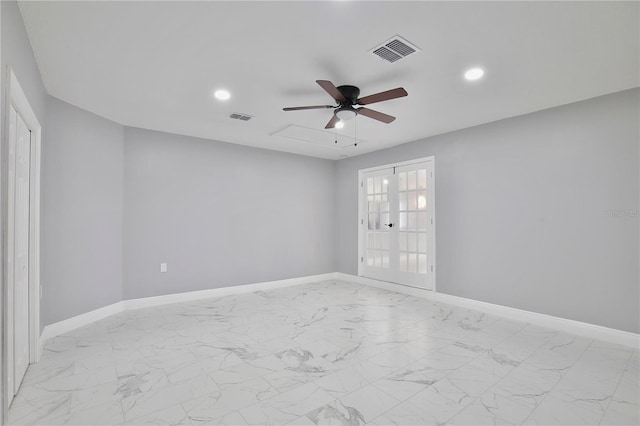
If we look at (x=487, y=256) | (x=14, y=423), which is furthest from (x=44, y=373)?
(x=487, y=256)

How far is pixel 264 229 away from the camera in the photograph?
5.66 metres

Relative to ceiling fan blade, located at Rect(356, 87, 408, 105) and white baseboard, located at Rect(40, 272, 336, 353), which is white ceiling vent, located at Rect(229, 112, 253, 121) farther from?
white baseboard, located at Rect(40, 272, 336, 353)

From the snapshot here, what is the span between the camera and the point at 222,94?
10.8ft

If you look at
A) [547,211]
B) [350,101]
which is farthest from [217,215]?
[547,211]

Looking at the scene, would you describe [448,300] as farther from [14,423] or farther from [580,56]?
[14,423]

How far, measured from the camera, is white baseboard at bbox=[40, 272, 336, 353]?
3.36 metres

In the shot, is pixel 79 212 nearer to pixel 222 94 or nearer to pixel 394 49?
pixel 222 94

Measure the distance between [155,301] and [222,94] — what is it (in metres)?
3.09

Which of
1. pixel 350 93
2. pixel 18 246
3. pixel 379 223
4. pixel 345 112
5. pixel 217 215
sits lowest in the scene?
pixel 18 246

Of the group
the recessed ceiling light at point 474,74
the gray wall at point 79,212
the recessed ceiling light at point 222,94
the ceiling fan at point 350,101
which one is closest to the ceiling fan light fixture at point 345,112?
the ceiling fan at point 350,101

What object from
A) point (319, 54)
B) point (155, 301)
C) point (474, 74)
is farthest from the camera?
point (155, 301)

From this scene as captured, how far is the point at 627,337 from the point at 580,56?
2.74 m

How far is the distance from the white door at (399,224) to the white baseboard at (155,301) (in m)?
1.27

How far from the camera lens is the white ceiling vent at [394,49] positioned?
2318mm
